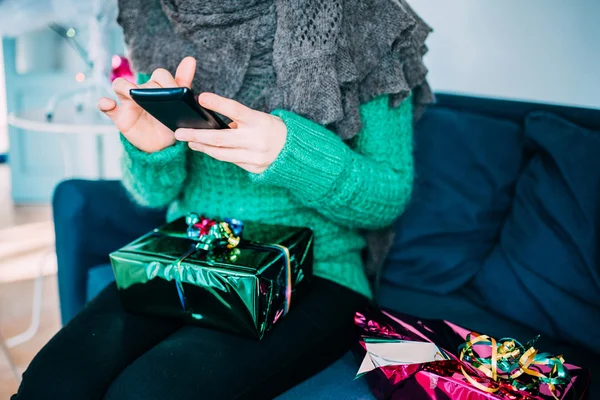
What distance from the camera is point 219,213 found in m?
0.99

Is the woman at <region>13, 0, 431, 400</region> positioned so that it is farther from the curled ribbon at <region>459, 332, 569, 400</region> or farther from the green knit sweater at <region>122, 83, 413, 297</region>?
the curled ribbon at <region>459, 332, 569, 400</region>

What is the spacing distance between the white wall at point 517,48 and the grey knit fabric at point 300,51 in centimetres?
39

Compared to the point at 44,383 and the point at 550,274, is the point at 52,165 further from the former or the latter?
the point at 550,274

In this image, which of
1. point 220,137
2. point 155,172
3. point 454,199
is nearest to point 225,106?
point 220,137

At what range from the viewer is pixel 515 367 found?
708 millimetres

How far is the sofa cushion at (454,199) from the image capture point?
1.13 metres

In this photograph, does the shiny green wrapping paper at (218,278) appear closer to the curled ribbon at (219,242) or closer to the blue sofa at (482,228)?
the curled ribbon at (219,242)

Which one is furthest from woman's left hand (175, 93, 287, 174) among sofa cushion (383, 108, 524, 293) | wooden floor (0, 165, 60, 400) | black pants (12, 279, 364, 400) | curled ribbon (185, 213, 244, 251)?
wooden floor (0, 165, 60, 400)

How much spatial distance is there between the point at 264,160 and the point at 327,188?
118 millimetres

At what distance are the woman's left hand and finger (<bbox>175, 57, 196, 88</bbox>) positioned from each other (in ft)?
0.40

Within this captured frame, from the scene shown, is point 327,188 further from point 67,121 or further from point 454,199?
point 67,121

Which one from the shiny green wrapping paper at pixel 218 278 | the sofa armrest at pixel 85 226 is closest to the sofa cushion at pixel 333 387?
the shiny green wrapping paper at pixel 218 278

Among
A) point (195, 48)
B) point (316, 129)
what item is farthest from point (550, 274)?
point (195, 48)

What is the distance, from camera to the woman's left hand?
29.0 inches
